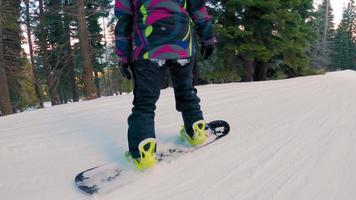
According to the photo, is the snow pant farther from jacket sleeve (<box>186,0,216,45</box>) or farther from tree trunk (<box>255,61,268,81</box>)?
tree trunk (<box>255,61,268,81</box>)

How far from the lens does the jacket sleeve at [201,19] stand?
240 cm

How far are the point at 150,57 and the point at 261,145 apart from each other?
1.02 meters

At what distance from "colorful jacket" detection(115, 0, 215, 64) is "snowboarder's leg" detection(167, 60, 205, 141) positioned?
0.14 m

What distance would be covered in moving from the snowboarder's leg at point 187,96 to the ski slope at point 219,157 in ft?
0.79

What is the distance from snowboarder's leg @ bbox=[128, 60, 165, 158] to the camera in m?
2.03

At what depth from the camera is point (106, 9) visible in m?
10.5

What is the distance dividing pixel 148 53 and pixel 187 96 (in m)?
0.48

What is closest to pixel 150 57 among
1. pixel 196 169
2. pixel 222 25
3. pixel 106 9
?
pixel 196 169

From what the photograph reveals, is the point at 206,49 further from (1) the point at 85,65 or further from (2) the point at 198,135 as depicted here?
(1) the point at 85,65

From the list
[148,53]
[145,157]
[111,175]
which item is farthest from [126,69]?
[111,175]

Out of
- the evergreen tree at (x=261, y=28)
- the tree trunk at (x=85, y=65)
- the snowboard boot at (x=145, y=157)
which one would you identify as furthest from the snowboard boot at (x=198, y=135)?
the evergreen tree at (x=261, y=28)

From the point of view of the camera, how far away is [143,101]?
2.10 metres

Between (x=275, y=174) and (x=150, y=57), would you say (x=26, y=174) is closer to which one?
(x=150, y=57)

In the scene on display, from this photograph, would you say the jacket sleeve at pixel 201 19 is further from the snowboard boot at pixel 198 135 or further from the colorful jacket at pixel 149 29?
the snowboard boot at pixel 198 135
